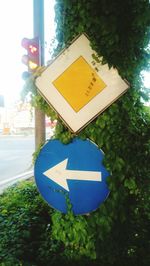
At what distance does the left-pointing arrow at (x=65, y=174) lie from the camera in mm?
2229

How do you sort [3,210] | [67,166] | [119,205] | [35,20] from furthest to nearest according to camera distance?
[35,20] → [3,210] → [119,205] → [67,166]

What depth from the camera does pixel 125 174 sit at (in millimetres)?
2371

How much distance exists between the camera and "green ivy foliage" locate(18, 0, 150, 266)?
2330mm

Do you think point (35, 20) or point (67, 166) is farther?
point (35, 20)

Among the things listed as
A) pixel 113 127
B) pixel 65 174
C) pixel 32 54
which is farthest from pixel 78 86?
pixel 32 54

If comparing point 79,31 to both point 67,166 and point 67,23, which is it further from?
point 67,166

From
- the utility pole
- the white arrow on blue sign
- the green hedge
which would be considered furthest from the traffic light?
the white arrow on blue sign

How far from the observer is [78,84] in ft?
7.41

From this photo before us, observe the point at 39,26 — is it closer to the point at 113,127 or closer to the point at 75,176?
the point at 113,127

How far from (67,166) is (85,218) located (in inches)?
15.9

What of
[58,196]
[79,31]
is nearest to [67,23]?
[79,31]

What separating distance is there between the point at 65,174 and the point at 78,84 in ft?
1.80

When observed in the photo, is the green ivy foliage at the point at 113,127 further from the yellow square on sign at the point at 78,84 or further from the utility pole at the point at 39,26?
the utility pole at the point at 39,26

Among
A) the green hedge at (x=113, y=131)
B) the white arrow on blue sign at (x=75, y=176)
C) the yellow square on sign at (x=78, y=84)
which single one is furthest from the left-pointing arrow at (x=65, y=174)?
the yellow square on sign at (x=78, y=84)
